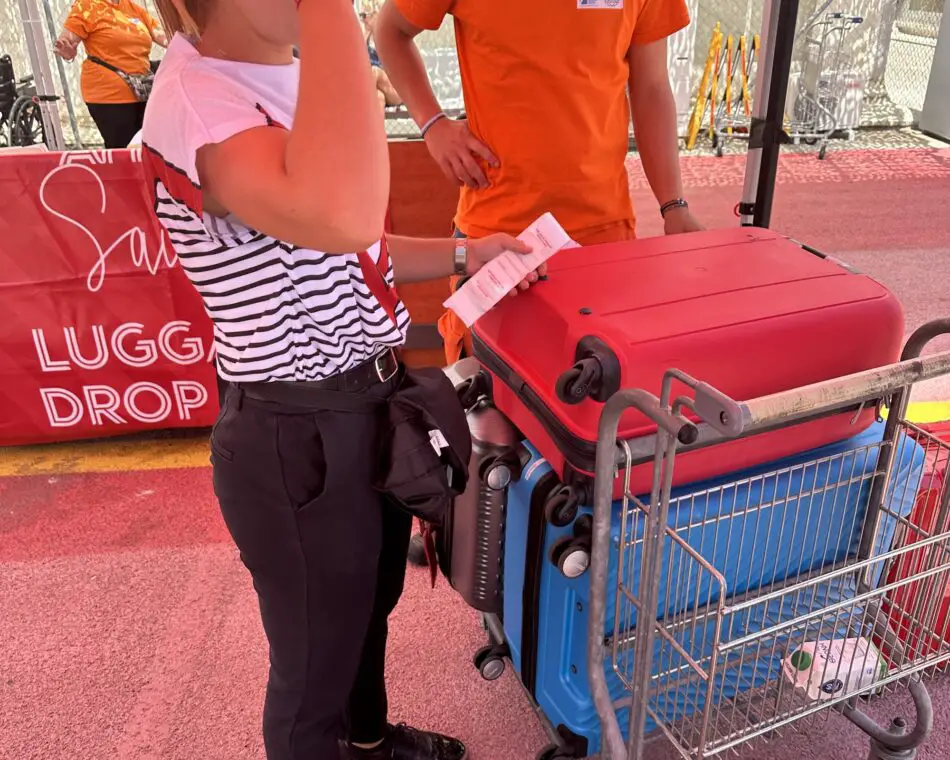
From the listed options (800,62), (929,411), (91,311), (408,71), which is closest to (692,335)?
(408,71)

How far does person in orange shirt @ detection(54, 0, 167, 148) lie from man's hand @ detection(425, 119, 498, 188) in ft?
12.1

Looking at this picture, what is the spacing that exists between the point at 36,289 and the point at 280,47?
6.80 feet

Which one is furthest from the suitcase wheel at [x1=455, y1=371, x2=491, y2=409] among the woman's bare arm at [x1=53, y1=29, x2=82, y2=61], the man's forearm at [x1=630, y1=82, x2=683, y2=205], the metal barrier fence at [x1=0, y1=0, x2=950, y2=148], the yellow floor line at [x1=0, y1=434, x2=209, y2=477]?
the metal barrier fence at [x1=0, y1=0, x2=950, y2=148]

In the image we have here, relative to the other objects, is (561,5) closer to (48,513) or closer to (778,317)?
(778,317)

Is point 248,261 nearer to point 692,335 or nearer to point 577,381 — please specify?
point 577,381

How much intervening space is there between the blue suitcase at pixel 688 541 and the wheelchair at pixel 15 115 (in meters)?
6.27

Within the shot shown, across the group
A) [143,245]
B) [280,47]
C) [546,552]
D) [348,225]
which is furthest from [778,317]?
[143,245]

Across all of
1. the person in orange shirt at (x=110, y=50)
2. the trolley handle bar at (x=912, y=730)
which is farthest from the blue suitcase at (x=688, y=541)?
the person in orange shirt at (x=110, y=50)

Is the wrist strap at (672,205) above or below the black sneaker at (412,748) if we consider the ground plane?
above

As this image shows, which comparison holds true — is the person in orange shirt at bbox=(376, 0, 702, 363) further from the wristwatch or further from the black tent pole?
the black tent pole

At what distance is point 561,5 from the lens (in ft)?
4.96

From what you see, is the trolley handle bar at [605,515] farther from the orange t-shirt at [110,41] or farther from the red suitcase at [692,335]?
the orange t-shirt at [110,41]

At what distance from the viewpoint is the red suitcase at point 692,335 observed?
1.13m

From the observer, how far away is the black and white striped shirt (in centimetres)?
87
